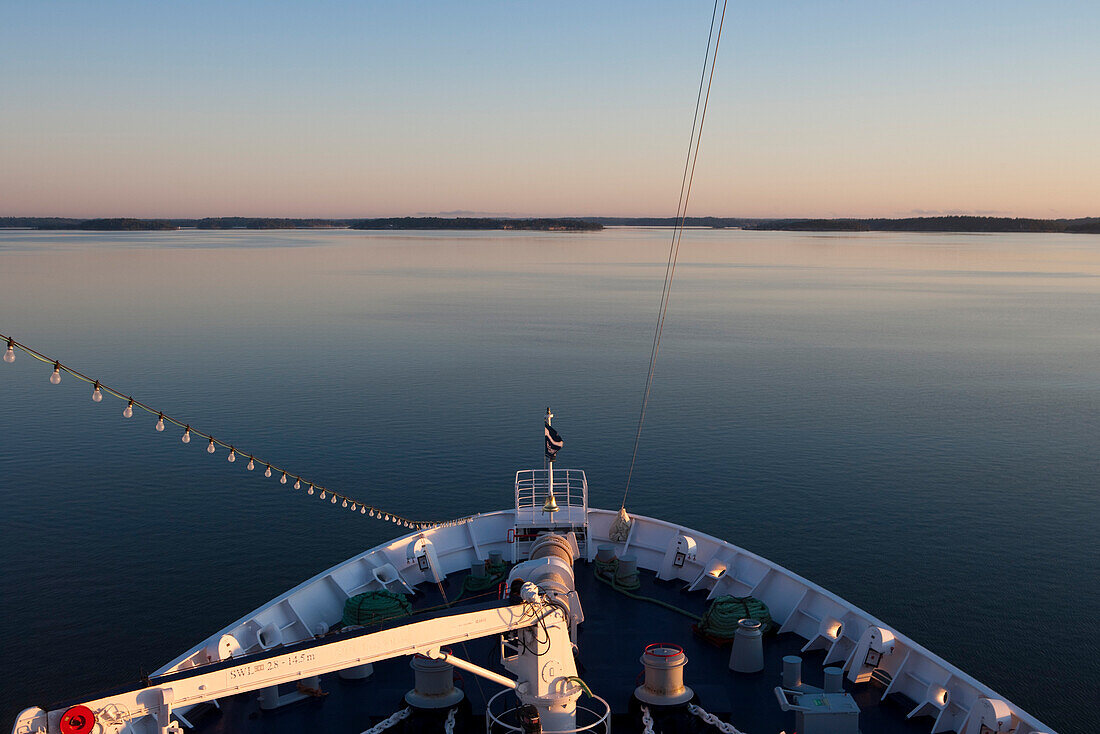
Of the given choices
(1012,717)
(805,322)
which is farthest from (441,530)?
(805,322)

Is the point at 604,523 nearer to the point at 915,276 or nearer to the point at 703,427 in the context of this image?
the point at 703,427

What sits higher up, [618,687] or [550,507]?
[550,507]

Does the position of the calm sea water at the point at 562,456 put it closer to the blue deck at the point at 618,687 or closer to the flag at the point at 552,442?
the blue deck at the point at 618,687

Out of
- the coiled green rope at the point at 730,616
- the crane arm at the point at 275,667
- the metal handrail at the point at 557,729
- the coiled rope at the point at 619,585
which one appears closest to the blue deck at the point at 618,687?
the coiled rope at the point at 619,585

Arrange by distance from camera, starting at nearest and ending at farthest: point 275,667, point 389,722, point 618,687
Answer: point 275,667, point 389,722, point 618,687

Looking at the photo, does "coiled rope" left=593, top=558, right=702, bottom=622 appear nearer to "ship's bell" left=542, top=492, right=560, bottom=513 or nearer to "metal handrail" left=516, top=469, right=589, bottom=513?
"metal handrail" left=516, top=469, right=589, bottom=513

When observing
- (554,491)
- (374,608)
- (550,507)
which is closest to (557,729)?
(374,608)

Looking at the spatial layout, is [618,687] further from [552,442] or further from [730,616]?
[552,442]

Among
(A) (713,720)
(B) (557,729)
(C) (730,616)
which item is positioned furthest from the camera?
(C) (730,616)
